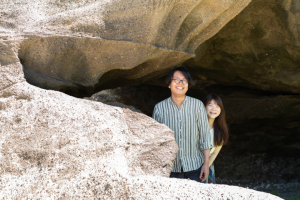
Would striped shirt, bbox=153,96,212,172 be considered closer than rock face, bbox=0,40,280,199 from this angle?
No

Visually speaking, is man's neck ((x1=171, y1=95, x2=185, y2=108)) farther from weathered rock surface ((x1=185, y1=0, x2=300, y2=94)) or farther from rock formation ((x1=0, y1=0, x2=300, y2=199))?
weathered rock surface ((x1=185, y1=0, x2=300, y2=94))

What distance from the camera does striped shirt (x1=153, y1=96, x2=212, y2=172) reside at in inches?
71.1

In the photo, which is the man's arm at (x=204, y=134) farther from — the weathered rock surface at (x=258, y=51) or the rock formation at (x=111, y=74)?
the weathered rock surface at (x=258, y=51)

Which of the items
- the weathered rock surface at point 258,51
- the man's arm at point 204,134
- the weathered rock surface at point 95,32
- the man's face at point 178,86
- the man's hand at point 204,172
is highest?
the weathered rock surface at point 258,51

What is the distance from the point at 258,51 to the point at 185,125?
1268 millimetres

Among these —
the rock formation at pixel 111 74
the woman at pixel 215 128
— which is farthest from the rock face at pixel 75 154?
the woman at pixel 215 128

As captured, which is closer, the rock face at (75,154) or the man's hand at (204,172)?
the rock face at (75,154)

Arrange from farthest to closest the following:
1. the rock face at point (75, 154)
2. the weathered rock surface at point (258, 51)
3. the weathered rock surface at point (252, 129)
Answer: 1. the weathered rock surface at point (252, 129)
2. the weathered rock surface at point (258, 51)
3. the rock face at point (75, 154)

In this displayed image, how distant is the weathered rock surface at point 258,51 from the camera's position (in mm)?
2316

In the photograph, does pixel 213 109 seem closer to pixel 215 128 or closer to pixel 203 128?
pixel 215 128

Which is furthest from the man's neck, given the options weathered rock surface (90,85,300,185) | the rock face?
weathered rock surface (90,85,300,185)

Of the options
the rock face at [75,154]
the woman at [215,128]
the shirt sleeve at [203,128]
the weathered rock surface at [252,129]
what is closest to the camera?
the rock face at [75,154]

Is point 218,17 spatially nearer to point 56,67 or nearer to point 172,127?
point 172,127

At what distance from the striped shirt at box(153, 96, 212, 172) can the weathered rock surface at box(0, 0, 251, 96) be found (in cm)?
37
